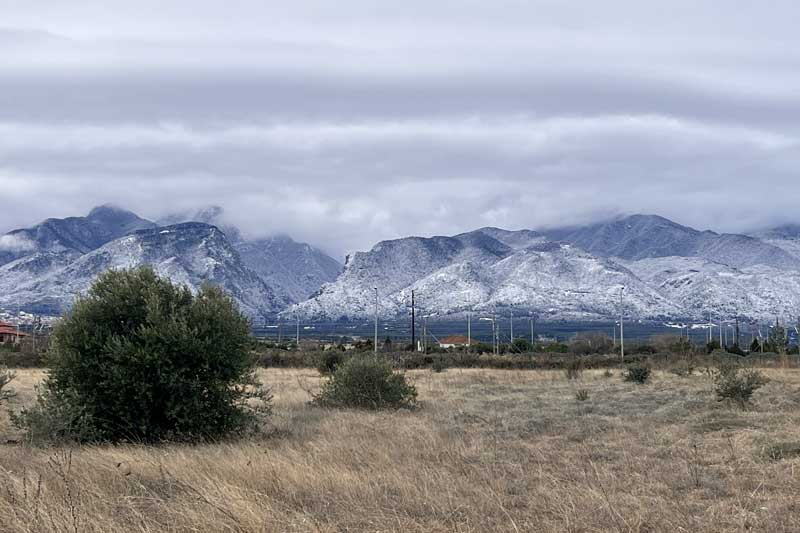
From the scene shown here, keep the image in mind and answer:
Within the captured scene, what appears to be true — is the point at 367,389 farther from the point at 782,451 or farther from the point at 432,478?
the point at 432,478

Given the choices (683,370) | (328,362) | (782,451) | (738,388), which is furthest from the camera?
(683,370)

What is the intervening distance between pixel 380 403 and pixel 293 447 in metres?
8.60

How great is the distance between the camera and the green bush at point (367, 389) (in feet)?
72.1

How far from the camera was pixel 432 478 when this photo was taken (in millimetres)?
10250

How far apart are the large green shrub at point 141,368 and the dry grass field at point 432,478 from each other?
1165 mm

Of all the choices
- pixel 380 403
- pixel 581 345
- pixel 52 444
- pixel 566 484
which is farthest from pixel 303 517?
pixel 581 345

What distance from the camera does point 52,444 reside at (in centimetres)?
1324

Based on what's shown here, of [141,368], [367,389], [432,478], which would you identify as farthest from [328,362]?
[432,478]

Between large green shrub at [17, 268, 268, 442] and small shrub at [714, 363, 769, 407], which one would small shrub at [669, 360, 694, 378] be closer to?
small shrub at [714, 363, 769, 407]

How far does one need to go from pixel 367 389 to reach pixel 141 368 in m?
8.56

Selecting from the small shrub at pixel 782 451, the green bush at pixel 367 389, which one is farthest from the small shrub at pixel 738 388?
the green bush at pixel 367 389

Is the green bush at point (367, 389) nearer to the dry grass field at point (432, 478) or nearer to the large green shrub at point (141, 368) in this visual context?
the dry grass field at point (432, 478)

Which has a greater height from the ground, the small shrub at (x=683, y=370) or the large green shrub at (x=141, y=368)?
the large green shrub at (x=141, y=368)

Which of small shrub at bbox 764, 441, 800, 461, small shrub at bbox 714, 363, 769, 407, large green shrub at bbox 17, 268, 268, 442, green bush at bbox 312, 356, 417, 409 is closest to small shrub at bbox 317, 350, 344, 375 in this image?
green bush at bbox 312, 356, 417, 409
